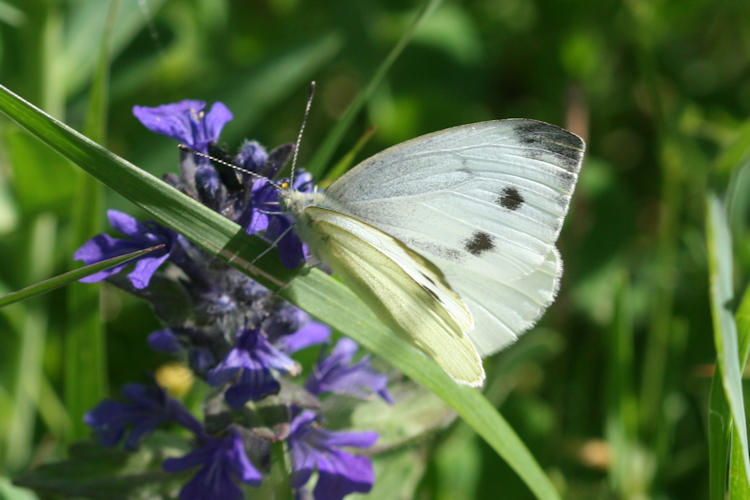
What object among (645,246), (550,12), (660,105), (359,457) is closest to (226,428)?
(359,457)

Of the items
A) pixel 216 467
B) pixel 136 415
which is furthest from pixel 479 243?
pixel 136 415

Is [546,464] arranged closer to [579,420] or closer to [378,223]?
[579,420]

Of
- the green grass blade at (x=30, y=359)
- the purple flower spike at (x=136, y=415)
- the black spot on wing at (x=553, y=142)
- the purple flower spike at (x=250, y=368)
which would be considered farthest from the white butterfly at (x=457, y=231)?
the green grass blade at (x=30, y=359)

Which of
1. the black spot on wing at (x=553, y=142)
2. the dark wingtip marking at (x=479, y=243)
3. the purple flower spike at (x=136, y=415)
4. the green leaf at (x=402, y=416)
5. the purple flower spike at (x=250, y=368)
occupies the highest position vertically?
the black spot on wing at (x=553, y=142)

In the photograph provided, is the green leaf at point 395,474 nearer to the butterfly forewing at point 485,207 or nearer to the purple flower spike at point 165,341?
the butterfly forewing at point 485,207

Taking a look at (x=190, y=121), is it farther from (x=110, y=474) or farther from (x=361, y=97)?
(x=110, y=474)

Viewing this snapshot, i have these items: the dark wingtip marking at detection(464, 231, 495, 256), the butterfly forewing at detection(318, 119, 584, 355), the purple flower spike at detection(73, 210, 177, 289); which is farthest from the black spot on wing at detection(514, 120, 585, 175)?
the purple flower spike at detection(73, 210, 177, 289)
